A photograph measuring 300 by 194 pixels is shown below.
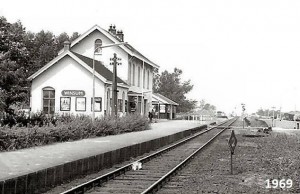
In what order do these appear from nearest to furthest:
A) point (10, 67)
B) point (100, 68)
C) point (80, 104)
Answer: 1. point (10, 67)
2. point (80, 104)
3. point (100, 68)

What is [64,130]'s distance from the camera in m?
20.1

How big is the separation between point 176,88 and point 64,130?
7852 cm

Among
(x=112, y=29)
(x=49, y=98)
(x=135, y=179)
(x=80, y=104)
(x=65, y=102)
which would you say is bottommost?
(x=135, y=179)

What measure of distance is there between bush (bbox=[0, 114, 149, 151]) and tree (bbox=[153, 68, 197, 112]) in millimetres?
64706

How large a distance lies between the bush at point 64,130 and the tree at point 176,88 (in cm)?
6471

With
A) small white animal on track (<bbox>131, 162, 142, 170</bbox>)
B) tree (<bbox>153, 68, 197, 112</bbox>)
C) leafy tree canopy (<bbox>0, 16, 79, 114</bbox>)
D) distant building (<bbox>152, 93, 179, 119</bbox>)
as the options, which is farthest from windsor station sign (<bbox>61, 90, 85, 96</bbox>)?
tree (<bbox>153, 68, 197, 112</bbox>)

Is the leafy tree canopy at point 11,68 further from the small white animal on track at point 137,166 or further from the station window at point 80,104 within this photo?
the small white animal on track at point 137,166

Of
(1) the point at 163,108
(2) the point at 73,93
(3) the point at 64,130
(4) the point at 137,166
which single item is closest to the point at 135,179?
(4) the point at 137,166

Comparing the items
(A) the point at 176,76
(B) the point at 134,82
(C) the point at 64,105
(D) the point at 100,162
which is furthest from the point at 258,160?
(A) the point at 176,76

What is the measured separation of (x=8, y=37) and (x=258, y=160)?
25.4 meters

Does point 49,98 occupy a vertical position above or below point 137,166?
above

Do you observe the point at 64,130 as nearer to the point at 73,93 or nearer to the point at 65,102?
the point at 73,93

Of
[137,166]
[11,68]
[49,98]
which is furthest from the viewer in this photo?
[49,98]

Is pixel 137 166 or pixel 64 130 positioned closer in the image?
pixel 137 166
